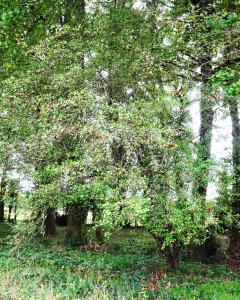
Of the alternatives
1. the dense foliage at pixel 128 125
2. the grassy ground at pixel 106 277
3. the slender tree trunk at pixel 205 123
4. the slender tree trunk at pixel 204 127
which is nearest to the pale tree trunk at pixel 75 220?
the grassy ground at pixel 106 277

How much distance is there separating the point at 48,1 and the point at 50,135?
840 centimetres

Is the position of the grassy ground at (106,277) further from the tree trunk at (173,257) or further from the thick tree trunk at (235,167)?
the thick tree trunk at (235,167)

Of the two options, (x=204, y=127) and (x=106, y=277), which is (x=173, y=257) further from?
(x=204, y=127)

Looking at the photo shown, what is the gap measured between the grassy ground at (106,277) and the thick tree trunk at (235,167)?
5.34 feet

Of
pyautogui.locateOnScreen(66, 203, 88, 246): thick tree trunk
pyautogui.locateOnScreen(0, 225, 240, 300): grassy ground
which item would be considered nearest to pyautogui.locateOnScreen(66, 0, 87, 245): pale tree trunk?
pyautogui.locateOnScreen(66, 203, 88, 246): thick tree trunk

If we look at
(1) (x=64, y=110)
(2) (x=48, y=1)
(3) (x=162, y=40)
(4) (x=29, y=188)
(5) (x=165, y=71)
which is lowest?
(4) (x=29, y=188)

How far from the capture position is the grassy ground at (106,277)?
8359 mm

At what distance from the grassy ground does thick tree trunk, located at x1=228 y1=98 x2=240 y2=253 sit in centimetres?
163

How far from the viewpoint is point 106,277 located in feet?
34.0

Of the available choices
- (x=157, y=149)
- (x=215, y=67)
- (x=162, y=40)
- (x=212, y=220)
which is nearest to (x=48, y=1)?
(x=162, y=40)

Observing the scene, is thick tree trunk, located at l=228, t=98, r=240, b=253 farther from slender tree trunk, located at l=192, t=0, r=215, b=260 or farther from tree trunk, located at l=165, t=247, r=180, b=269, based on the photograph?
tree trunk, located at l=165, t=247, r=180, b=269

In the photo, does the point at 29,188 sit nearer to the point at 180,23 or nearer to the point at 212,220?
the point at 212,220

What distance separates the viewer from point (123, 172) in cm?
827

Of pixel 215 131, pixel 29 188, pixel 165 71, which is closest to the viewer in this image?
pixel 29 188
